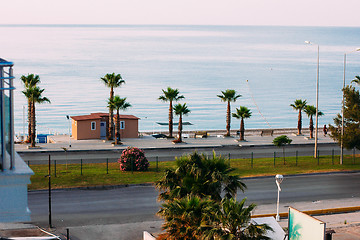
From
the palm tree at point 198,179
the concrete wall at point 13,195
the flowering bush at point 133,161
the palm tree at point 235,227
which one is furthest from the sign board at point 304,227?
the flowering bush at point 133,161

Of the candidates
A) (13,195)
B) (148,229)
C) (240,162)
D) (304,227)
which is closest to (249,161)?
(240,162)

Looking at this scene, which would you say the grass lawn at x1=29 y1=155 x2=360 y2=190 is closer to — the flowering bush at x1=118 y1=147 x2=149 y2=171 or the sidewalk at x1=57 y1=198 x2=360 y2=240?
the flowering bush at x1=118 y1=147 x2=149 y2=171

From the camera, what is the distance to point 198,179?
75.5 feet

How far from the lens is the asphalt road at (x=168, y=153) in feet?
146

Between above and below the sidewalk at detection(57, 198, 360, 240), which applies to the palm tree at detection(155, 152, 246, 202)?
above

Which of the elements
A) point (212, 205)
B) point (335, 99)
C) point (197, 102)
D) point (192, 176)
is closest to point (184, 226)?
point (212, 205)

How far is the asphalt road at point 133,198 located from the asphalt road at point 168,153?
24.6 ft

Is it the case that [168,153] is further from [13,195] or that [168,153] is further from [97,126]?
[13,195]

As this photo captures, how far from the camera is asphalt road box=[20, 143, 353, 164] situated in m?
44.6

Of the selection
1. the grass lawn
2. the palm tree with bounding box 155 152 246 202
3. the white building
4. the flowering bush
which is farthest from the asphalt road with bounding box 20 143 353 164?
the white building

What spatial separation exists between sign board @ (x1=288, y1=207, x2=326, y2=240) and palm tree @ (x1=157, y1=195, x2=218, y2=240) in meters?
2.84

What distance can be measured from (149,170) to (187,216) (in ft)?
66.1

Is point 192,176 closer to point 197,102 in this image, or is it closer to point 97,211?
point 97,211

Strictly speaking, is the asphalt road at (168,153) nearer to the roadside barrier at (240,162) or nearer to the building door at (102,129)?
the roadside barrier at (240,162)
